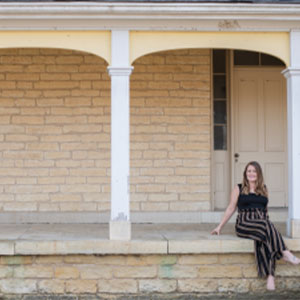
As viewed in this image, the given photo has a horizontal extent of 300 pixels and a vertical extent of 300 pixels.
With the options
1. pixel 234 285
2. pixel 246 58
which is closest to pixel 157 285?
pixel 234 285

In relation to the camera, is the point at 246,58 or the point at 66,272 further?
the point at 246,58

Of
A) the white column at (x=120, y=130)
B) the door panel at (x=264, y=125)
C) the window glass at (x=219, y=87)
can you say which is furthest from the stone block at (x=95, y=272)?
the window glass at (x=219, y=87)

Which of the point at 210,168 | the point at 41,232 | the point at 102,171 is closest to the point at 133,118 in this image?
the point at 102,171

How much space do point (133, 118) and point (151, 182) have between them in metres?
1.11

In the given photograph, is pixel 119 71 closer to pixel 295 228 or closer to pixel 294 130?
pixel 294 130

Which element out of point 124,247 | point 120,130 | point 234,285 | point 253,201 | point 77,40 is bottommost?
point 234,285

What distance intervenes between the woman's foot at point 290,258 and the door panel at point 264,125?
2647 mm

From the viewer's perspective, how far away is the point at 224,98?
28.7 ft

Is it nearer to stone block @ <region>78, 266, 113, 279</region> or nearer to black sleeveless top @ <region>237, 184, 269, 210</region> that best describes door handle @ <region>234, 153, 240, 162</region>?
black sleeveless top @ <region>237, 184, 269, 210</region>

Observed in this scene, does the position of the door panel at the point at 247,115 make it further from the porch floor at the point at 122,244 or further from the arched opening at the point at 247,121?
the porch floor at the point at 122,244

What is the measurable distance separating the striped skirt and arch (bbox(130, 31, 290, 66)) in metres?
2.14

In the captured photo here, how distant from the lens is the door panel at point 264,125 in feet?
28.8

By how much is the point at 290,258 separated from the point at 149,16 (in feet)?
11.5

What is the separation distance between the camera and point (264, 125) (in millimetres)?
8805
